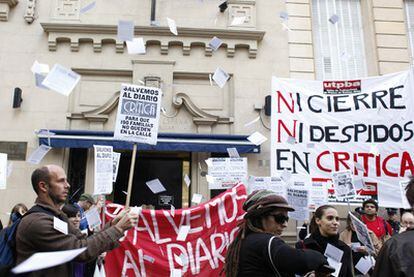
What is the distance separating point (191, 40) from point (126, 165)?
331 cm

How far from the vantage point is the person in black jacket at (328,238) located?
12.7 ft

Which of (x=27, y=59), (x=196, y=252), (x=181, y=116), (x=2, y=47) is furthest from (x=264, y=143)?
(x=2, y=47)

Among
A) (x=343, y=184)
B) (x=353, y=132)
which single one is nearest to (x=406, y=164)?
(x=353, y=132)

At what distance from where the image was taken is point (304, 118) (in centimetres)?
643

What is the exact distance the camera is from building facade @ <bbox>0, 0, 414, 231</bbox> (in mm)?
8383

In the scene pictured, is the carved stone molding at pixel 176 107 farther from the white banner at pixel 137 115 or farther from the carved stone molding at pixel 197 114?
the white banner at pixel 137 115

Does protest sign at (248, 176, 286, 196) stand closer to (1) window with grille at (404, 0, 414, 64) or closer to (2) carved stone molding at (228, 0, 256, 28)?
(2) carved stone molding at (228, 0, 256, 28)

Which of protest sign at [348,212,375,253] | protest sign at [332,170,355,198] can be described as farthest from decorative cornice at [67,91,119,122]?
protest sign at [348,212,375,253]

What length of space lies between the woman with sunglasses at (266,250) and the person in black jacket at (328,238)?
1.61 m

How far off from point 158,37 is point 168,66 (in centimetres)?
76

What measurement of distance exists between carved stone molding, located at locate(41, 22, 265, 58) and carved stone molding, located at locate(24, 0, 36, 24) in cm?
47

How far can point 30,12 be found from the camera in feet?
29.3

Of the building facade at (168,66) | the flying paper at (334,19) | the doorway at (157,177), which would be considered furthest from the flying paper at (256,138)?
the flying paper at (334,19)

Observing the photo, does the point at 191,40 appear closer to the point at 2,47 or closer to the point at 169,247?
the point at 2,47
